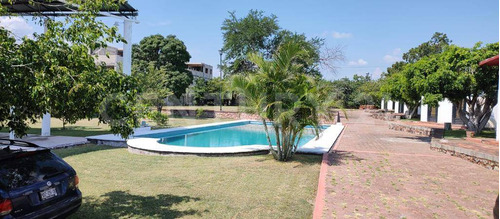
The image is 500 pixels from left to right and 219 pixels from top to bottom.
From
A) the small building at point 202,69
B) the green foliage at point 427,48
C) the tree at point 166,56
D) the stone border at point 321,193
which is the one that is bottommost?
the stone border at point 321,193

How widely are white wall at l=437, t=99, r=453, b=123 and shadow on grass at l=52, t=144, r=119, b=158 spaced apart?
23.9 m

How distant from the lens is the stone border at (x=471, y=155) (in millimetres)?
9117

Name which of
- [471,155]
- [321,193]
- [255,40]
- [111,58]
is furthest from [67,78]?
[111,58]

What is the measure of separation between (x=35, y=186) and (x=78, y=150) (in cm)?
817

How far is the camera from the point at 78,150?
37.2 ft

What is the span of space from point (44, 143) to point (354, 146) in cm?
1229

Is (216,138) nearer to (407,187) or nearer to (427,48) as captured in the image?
(407,187)

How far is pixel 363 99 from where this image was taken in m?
59.2

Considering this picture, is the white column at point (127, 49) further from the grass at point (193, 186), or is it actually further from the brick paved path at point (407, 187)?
the brick paved path at point (407, 187)

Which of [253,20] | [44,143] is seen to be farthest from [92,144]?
[253,20]

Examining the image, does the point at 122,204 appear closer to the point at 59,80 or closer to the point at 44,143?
the point at 59,80

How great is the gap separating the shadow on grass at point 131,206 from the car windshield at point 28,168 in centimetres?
117

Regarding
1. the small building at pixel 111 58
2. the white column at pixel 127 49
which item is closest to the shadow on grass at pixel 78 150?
the white column at pixel 127 49

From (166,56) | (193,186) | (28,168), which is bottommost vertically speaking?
(193,186)
